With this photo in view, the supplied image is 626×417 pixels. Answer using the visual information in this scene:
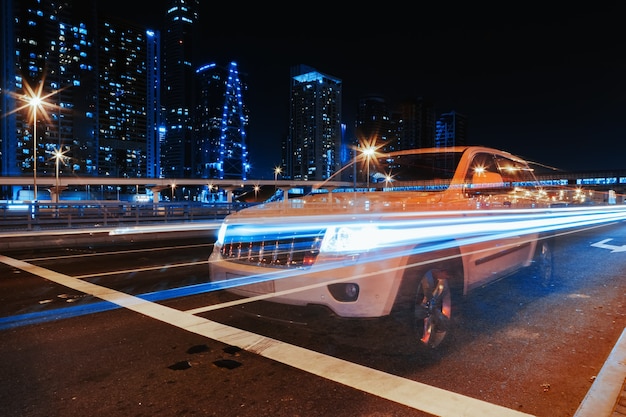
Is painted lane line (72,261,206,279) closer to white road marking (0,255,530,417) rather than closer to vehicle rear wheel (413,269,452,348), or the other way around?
white road marking (0,255,530,417)

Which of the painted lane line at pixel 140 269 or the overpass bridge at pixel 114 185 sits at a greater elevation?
the overpass bridge at pixel 114 185

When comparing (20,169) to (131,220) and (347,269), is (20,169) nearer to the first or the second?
(131,220)

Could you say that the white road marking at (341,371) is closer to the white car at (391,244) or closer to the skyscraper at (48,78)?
the white car at (391,244)

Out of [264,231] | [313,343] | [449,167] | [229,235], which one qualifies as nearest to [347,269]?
[313,343]

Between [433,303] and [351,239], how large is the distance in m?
1.60

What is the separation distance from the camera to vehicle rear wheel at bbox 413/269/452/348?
16.2 feet

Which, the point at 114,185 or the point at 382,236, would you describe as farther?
the point at 114,185

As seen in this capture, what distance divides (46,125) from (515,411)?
162849 mm

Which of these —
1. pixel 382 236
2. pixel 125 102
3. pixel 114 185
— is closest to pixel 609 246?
pixel 382 236

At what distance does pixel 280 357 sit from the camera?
12.9ft

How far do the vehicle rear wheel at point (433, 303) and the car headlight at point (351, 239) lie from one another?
47.0 inches

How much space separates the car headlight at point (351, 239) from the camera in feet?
14.4

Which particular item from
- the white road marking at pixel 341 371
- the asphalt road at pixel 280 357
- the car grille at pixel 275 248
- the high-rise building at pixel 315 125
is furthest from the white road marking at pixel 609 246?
the high-rise building at pixel 315 125

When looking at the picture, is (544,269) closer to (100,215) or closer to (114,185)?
(100,215)
